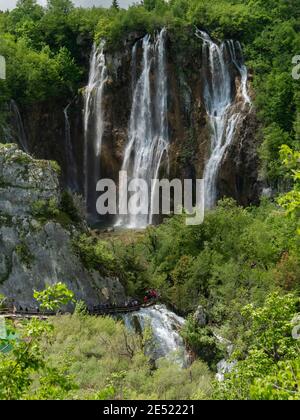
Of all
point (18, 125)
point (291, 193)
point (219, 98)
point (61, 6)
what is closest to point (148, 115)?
point (219, 98)

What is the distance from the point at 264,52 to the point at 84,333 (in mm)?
33508

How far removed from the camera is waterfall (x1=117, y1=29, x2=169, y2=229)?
42.9 metres

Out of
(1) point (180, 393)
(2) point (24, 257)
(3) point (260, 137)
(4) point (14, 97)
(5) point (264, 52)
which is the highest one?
(5) point (264, 52)

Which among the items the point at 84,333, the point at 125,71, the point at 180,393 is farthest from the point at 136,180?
the point at 180,393

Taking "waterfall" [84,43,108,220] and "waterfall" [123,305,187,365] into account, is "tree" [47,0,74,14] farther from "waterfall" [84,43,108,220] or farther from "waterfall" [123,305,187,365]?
"waterfall" [123,305,187,365]

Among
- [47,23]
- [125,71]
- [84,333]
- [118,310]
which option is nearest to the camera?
[84,333]

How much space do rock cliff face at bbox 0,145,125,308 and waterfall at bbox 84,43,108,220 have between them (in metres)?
19.4

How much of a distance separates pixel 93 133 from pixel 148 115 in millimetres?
4619

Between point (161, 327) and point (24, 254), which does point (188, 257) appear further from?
point (24, 254)

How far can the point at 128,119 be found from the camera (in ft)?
145

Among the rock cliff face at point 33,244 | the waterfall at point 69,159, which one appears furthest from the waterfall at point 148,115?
the rock cliff face at point 33,244

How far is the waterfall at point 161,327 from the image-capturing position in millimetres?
20656

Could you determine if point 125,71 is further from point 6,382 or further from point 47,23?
point 6,382

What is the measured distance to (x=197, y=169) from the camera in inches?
1657
